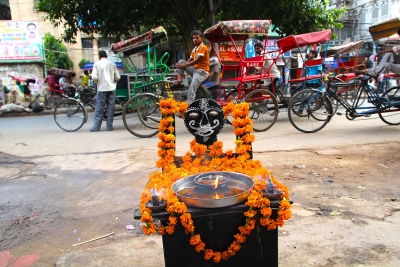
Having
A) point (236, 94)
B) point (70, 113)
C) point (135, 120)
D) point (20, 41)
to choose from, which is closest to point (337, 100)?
point (236, 94)

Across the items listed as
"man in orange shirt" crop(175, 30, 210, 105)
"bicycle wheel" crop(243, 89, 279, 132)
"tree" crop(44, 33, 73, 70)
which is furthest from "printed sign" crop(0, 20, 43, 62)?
"bicycle wheel" crop(243, 89, 279, 132)

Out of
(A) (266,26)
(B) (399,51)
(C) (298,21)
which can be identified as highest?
(C) (298,21)

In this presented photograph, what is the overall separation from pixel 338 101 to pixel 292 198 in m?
3.37

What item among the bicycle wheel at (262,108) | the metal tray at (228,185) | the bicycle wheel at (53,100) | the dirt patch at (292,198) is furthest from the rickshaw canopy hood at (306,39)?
the bicycle wheel at (53,100)

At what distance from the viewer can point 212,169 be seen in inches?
85.7

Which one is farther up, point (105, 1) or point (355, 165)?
point (105, 1)

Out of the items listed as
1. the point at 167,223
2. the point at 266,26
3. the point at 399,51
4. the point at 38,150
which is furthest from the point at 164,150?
the point at 399,51

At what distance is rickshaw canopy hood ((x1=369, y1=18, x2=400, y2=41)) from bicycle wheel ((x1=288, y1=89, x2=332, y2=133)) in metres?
2.33

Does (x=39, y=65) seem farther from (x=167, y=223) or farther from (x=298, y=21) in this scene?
(x=167, y=223)

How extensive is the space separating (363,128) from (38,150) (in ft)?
20.1

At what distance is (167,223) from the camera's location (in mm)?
1604

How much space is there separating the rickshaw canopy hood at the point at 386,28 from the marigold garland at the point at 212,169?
6148mm

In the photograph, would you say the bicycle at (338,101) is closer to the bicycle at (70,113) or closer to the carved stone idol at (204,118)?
the bicycle at (70,113)

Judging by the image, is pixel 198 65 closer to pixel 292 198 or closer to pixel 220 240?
pixel 292 198
